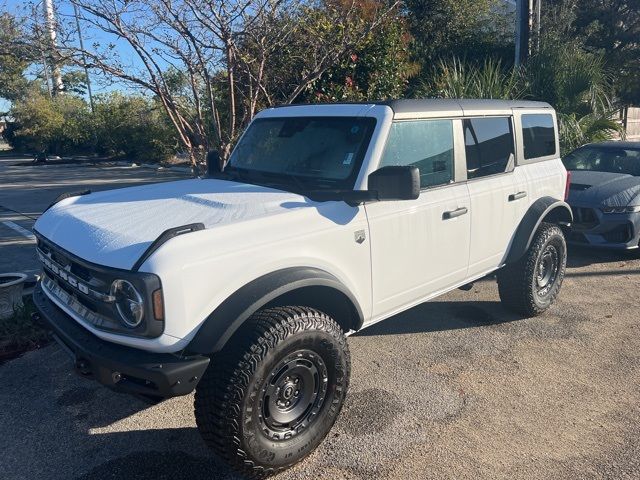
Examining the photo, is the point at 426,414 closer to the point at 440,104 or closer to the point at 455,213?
the point at 455,213

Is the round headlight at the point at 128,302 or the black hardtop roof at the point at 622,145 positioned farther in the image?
the black hardtop roof at the point at 622,145

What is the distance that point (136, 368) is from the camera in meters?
2.45

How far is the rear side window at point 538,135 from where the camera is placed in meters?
4.79

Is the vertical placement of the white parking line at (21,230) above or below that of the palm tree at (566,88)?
below

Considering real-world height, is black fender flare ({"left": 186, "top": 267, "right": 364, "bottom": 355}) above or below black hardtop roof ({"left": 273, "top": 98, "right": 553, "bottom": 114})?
below

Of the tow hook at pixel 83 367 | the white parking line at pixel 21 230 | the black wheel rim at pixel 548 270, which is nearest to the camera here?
the tow hook at pixel 83 367

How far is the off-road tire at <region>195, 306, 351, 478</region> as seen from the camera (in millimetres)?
2602

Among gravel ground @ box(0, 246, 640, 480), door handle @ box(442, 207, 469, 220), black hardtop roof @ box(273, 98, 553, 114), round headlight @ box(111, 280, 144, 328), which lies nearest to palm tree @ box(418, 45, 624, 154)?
black hardtop roof @ box(273, 98, 553, 114)

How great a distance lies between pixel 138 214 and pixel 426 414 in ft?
7.02

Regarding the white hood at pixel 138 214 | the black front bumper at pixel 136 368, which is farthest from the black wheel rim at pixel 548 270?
the black front bumper at pixel 136 368

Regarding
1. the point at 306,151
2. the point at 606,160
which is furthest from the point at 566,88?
the point at 306,151

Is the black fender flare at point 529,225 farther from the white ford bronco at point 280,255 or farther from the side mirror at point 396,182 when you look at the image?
the side mirror at point 396,182

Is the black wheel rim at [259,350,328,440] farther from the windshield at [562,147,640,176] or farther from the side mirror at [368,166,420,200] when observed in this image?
the windshield at [562,147,640,176]

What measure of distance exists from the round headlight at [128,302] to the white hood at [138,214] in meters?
0.10
